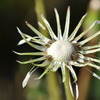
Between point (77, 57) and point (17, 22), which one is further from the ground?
point (17, 22)

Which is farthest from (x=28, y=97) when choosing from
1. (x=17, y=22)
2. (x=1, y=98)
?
(x=17, y=22)

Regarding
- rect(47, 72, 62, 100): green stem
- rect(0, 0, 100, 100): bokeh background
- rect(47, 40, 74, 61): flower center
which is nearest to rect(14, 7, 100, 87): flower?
rect(47, 40, 74, 61): flower center

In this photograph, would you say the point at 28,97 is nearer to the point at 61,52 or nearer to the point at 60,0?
the point at 60,0

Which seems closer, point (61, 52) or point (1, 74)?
point (61, 52)

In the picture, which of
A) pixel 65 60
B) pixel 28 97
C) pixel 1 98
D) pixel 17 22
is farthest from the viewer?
pixel 17 22

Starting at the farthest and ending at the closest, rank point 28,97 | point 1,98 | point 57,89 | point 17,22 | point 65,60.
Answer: point 17,22 → point 1,98 → point 28,97 → point 57,89 → point 65,60

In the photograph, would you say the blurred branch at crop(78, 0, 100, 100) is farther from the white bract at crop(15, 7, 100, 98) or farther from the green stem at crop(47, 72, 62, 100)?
the white bract at crop(15, 7, 100, 98)

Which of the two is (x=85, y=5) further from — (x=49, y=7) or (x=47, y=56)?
(x=47, y=56)

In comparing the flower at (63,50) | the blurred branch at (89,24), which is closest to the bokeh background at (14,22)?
the blurred branch at (89,24)

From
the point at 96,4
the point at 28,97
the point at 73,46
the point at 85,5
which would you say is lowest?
the point at 28,97
